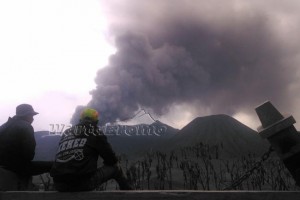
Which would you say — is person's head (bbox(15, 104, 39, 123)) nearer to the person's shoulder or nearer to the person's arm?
the person's shoulder

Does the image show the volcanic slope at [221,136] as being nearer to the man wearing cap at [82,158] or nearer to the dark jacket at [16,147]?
the dark jacket at [16,147]

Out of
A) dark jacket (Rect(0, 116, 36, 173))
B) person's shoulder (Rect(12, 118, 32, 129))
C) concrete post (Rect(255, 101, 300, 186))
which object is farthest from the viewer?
person's shoulder (Rect(12, 118, 32, 129))

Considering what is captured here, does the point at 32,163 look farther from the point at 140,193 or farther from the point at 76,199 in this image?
the point at 140,193

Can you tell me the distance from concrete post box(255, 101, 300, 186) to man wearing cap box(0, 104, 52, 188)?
Result: 3.65m

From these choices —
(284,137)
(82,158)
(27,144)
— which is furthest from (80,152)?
(284,137)

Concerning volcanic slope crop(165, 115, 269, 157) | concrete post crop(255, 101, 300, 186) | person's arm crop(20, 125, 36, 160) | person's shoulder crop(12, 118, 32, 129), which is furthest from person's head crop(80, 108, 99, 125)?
volcanic slope crop(165, 115, 269, 157)

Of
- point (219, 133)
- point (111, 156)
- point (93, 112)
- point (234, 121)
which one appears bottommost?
point (111, 156)

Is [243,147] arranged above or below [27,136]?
above

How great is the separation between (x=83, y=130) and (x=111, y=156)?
0.51 metres

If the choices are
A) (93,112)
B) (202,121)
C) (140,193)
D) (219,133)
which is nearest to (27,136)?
(93,112)

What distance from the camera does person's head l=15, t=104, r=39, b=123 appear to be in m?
6.59

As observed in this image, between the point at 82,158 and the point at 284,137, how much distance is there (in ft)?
7.99

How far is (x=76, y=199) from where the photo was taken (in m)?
4.34

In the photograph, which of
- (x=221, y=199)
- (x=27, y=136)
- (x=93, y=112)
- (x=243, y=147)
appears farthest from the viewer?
(x=243, y=147)
